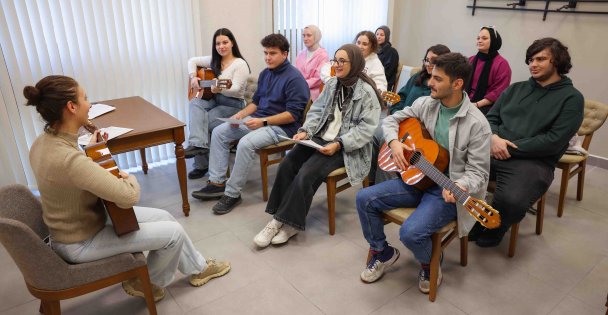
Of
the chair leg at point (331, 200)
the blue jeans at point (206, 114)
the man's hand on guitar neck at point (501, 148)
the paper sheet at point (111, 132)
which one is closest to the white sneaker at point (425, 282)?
the chair leg at point (331, 200)

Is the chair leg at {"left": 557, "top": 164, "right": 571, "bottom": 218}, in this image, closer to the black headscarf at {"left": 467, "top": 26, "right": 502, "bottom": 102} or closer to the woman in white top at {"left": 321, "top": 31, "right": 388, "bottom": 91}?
the black headscarf at {"left": 467, "top": 26, "right": 502, "bottom": 102}

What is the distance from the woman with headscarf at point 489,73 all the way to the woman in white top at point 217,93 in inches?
70.3

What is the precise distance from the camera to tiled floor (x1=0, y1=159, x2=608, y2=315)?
1979 millimetres

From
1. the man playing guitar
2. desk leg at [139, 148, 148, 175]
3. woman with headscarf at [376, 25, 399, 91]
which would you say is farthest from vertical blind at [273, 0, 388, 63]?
the man playing guitar

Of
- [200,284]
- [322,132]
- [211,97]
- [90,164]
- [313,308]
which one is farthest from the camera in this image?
[211,97]

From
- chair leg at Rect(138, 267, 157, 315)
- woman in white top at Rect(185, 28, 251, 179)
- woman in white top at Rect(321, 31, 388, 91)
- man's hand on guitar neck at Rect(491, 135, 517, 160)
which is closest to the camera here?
chair leg at Rect(138, 267, 157, 315)

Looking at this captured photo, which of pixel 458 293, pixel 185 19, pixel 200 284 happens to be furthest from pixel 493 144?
pixel 185 19

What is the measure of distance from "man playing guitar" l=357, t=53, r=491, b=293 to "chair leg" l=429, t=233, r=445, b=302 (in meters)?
0.03

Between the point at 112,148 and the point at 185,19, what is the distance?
5.15 feet

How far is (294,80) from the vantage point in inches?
114

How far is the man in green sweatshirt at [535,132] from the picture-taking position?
2.20m

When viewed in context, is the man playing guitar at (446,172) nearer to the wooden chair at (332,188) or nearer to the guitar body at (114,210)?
the wooden chair at (332,188)

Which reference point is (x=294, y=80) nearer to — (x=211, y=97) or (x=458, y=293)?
(x=211, y=97)

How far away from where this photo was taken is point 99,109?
8.99 feet
